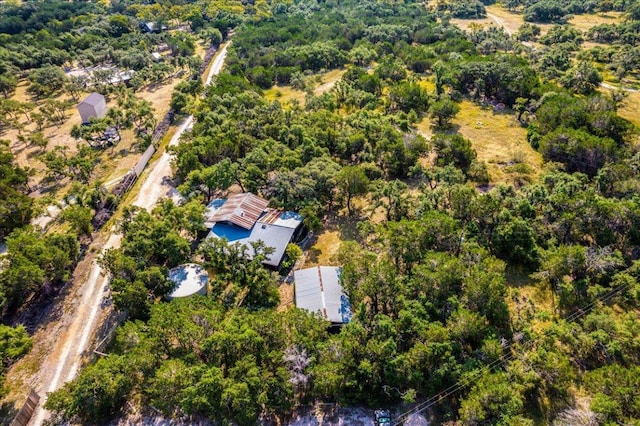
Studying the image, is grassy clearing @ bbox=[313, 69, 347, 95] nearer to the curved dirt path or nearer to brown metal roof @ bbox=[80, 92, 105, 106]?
brown metal roof @ bbox=[80, 92, 105, 106]

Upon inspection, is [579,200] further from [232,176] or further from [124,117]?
[124,117]

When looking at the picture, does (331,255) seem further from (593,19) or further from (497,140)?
(593,19)

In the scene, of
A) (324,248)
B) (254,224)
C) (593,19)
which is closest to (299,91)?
(254,224)

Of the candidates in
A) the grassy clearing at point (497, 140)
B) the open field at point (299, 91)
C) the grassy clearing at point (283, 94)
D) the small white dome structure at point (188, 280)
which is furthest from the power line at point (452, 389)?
the grassy clearing at point (283, 94)

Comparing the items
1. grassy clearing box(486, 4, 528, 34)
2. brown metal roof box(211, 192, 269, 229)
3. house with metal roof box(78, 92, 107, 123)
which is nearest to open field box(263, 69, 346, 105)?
house with metal roof box(78, 92, 107, 123)

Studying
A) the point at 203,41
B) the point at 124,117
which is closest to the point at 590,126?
the point at 124,117
